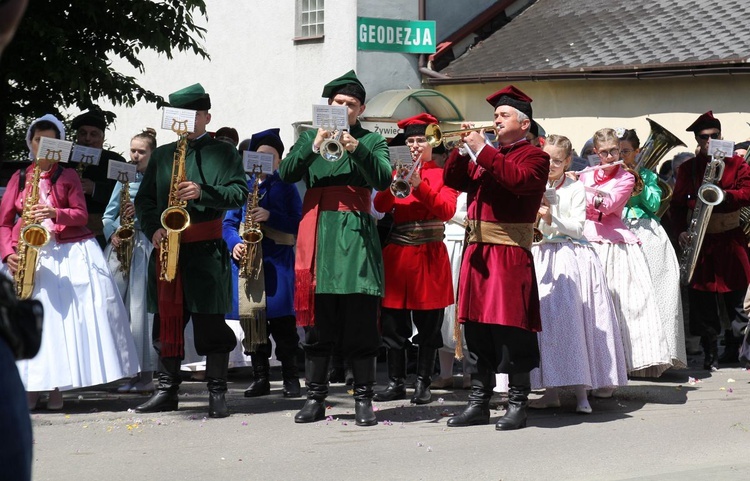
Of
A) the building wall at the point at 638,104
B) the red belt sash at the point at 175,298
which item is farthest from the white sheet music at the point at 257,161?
the building wall at the point at 638,104


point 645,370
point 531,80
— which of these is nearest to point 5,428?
point 645,370

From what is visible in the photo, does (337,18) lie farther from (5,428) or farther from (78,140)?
(5,428)

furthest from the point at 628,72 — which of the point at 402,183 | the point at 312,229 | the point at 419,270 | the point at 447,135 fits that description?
the point at 312,229

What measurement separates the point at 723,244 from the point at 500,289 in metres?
4.81

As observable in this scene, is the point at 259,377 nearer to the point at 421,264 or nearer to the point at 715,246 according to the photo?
the point at 421,264

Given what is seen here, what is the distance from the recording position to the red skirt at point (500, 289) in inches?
306

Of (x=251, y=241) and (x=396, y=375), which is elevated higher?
(x=251, y=241)

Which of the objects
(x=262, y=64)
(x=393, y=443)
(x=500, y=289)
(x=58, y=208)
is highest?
(x=262, y=64)

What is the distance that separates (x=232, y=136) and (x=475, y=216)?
3719 millimetres

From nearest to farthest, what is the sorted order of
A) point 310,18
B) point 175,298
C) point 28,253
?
point 175,298 < point 28,253 < point 310,18

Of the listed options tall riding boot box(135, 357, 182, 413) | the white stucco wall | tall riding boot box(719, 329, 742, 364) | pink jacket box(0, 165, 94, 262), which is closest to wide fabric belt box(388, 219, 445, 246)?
tall riding boot box(135, 357, 182, 413)

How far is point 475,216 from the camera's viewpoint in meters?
8.00

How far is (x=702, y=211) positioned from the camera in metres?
11.6

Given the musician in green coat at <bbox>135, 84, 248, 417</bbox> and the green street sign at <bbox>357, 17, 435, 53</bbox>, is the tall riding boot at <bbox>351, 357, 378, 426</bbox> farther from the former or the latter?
the green street sign at <bbox>357, 17, 435, 53</bbox>
